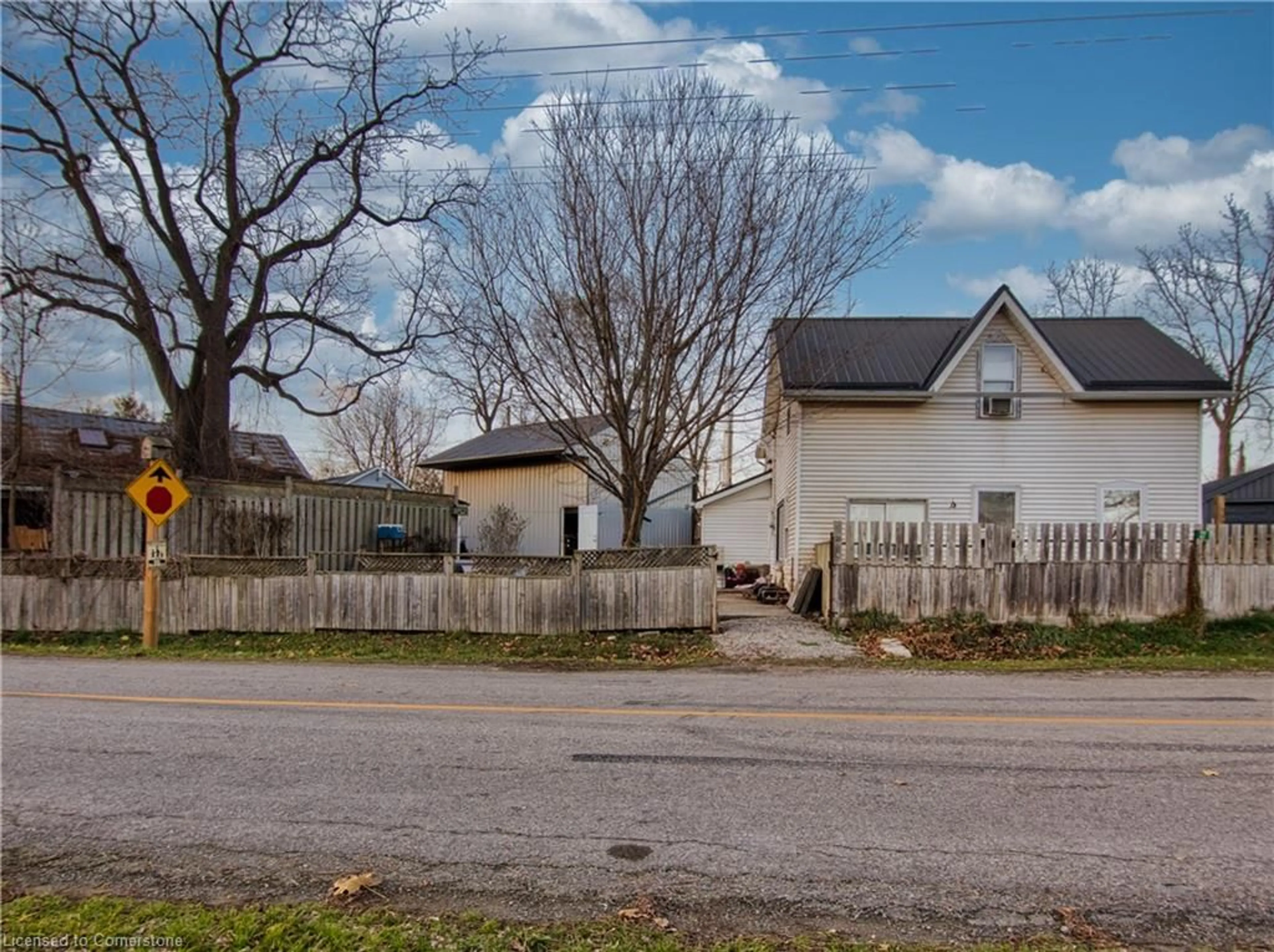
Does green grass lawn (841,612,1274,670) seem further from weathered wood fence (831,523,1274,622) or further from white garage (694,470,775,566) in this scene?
white garage (694,470,775,566)

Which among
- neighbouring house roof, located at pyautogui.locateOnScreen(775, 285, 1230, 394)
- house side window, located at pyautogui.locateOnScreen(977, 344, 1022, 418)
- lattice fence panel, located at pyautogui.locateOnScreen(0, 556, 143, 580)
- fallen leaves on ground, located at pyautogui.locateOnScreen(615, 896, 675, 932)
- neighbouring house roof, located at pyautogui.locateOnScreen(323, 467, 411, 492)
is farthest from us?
neighbouring house roof, located at pyautogui.locateOnScreen(323, 467, 411, 492)

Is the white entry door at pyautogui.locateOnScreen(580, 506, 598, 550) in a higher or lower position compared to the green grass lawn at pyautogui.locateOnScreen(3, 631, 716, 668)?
higher

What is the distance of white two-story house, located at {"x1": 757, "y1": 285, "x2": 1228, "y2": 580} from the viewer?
18.2m

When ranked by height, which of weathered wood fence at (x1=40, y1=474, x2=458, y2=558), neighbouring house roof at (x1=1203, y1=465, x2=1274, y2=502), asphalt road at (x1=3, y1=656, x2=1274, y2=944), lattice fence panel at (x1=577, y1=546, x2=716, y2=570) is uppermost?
neighbouring house roof at (x1=1203, y1=465, x2=1274, y2=502)

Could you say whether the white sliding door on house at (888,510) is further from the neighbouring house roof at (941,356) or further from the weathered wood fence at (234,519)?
the weathered wood fence at (234,519)

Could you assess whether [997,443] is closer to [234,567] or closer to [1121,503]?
[1121,503]

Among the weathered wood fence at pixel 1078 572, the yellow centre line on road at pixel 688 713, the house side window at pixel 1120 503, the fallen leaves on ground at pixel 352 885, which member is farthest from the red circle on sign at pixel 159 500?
the house side window at pixel 1120 503

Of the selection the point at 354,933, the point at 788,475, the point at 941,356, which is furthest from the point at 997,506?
the point at 354,933

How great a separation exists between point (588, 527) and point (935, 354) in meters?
12.6

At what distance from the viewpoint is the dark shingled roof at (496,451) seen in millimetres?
28094

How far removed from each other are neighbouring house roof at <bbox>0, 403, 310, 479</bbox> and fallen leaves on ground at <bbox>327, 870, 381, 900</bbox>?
22710 millimetres

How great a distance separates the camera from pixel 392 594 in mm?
14086

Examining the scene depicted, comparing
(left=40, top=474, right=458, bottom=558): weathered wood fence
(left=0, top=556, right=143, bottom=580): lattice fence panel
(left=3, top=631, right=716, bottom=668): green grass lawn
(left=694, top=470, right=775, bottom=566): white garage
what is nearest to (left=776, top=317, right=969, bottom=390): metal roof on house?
(left=3, top=631, right=716, bottom=668): green grass lawn

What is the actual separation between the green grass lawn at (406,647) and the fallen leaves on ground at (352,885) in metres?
7.60
